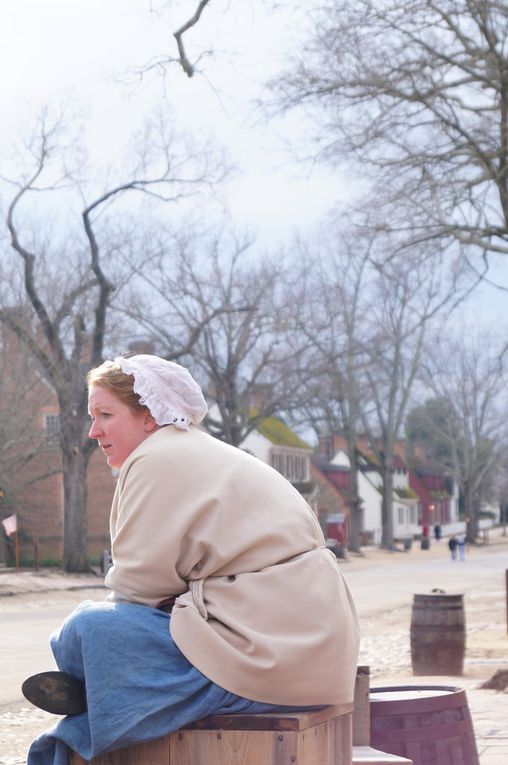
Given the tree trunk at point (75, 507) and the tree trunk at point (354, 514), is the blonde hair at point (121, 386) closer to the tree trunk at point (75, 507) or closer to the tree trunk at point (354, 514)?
the tree trunk at point (75, 507)

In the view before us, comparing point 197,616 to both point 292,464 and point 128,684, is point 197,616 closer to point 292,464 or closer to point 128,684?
point 128,684

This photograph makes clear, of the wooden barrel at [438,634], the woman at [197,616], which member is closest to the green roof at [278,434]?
the wooden barrel at [438,634]

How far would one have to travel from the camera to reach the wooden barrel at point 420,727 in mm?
4781

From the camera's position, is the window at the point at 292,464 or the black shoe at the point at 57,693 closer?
the black shoe at the point at 57,693

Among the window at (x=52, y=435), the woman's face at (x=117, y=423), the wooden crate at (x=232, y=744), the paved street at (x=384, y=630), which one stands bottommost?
the paved street at (x=384, y=630)

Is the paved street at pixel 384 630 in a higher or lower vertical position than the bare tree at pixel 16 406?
lower

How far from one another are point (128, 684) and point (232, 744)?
309 mm

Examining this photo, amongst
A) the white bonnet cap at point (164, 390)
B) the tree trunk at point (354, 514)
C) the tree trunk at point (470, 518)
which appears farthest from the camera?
the tree trunk at point (470, 518)

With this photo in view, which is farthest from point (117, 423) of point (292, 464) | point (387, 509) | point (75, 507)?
point (292, 464)

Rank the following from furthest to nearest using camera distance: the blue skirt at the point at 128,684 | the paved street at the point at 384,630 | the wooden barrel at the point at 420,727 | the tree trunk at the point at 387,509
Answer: the tree trunk at the point at 387,509, the paved street at the point at 384,630, the wooden barrel at the point at 420,727, the blue skirt at the point at 128,684

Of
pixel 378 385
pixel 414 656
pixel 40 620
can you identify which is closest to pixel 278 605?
pixel 414 656

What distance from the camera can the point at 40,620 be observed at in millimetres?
23875

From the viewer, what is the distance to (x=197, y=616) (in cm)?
326

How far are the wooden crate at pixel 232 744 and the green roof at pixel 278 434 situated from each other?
250ft
